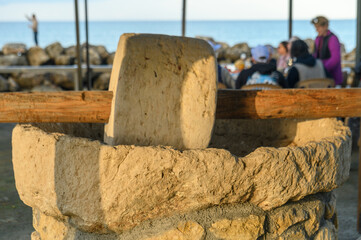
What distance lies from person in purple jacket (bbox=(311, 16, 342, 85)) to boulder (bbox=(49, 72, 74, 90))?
26.4ft

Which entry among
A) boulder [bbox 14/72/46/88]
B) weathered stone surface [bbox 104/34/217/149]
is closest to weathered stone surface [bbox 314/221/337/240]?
weathered stone surface [bbox 104/34/217/149]

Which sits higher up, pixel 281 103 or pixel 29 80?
pixel 281 103

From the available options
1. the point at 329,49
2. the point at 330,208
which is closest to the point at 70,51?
the point at 329,49

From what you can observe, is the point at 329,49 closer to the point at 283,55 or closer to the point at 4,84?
the point at 283,55

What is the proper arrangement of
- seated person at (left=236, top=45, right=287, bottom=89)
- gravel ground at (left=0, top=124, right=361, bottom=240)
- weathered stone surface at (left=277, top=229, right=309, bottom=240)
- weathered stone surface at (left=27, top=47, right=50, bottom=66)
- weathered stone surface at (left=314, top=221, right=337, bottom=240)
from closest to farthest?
1. weathered stone surface at (left=277, top=229, right=309, bottom=240)
2. weathered stone surface at (left=314, top=221, right=337, bottom=240)
3. gravel ground at (left=0, top=124, right=361, bottom=240)
4. seated person at (left=236, top=45, right=287, bottom=89)
5. weathered stone surface at (left=27, top=47, right=50, bottom=66)

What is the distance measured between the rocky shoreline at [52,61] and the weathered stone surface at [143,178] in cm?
776

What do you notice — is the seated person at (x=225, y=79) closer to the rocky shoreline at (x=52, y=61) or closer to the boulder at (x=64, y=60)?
the rocky shoreline at (x=52, y=61)

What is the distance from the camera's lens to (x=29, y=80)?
1220 cm

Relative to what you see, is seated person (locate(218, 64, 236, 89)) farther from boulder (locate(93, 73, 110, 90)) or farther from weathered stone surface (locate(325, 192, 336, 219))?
boulder (locate(93, 73, 110, 90))

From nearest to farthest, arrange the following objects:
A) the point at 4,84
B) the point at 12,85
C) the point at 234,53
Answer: the point at 4,84 → the point at 12,85 → the point at 234,53

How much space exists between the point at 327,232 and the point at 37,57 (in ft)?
41.2

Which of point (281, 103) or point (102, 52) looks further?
point (102, 52)

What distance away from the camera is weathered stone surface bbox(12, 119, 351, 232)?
1.97 m

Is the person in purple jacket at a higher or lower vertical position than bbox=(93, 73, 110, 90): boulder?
higher
